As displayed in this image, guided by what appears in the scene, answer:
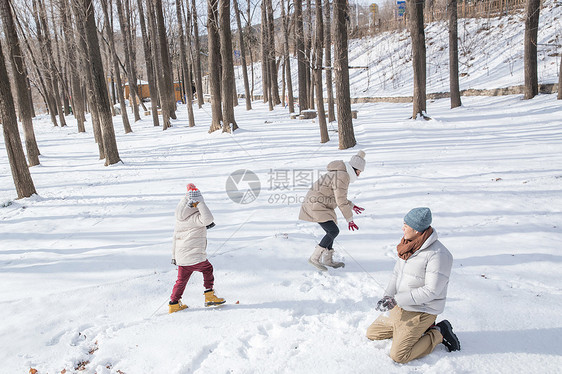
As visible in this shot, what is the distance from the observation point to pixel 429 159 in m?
9.61

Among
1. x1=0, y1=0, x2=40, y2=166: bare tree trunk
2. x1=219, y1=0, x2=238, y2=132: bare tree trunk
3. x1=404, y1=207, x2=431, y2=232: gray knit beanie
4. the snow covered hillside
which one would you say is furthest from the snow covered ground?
the snow covered hillside

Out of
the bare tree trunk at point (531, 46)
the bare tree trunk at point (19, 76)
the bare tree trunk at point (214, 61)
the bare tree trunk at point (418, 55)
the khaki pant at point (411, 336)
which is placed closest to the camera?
the khaki pant at point (411, 336)

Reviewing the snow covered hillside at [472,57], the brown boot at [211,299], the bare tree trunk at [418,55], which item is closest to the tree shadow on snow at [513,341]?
the brown boot at [211,299]

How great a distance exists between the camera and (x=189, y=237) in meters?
3.93

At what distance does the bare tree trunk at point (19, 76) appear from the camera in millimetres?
9812

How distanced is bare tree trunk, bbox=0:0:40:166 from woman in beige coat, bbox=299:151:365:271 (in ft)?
33.6

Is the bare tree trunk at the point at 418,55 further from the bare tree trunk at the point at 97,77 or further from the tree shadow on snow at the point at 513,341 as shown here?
the tree shadow on snow at the point at 513,341

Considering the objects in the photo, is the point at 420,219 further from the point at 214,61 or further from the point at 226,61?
the point at 214,61

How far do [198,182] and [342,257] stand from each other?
18.5 feet

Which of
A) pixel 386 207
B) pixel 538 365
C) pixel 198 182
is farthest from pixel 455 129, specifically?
pixel 538 365

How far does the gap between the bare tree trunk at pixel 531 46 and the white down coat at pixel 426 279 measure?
16934 mm

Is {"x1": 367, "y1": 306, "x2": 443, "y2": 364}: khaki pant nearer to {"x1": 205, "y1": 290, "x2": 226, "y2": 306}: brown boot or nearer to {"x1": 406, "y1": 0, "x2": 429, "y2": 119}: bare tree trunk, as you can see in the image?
{"x1": 205, "y1": 290, "x2": 226, "y2": 306}: brown boot

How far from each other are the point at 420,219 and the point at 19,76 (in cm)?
1503

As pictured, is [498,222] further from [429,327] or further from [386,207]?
[429,327]
